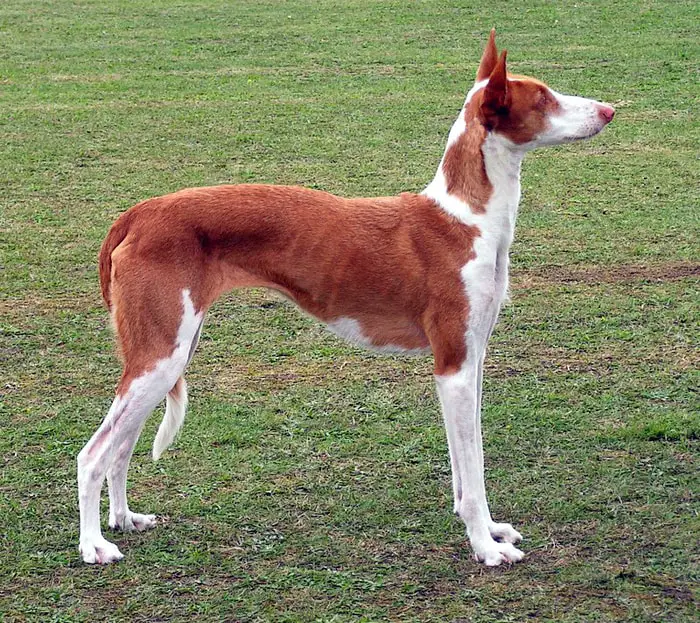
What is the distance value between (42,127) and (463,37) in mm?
6079

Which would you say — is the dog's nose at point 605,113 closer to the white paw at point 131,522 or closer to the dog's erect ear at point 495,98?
the dog's erect ear at point 495,98

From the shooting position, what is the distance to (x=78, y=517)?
4.96 m

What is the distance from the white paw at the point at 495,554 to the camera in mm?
4527

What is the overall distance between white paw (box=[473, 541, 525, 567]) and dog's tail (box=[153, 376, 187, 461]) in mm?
Answer: 1329

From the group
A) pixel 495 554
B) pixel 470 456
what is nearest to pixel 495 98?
pixel 470 456

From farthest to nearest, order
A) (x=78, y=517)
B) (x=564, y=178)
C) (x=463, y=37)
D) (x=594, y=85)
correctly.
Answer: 1. (x=463, y=37)
2. (x=594, y=85)
3. (x=564, y=178)
4. (x=78, y=517)

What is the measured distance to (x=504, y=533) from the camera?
4688 mm

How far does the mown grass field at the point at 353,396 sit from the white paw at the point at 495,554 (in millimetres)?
63

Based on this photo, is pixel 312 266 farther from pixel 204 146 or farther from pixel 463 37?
pixel 463 37

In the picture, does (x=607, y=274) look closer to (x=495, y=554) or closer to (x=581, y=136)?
(x=581, y=136)

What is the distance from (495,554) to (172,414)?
143 cm

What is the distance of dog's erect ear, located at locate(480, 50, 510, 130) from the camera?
439 cm

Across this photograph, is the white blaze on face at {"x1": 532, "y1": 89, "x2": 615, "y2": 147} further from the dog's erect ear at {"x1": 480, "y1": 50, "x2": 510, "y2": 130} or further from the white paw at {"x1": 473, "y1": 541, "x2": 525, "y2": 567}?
the white paw at {"x1": 473, "y1": 541, "x2": 525, "y2": 567}

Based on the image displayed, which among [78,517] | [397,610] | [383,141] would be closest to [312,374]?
[78,517]
